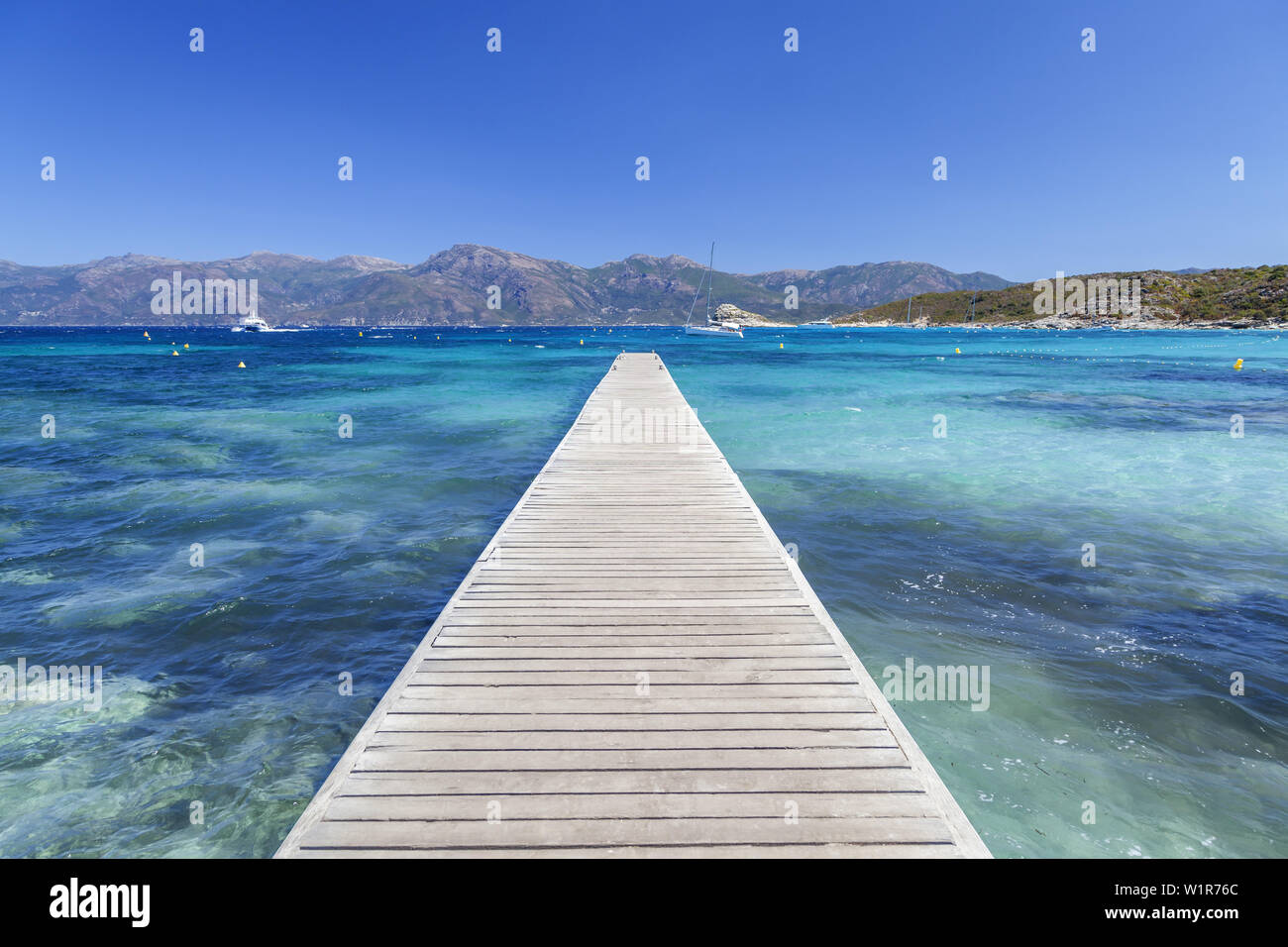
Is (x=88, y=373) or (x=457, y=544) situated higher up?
(x=88, y=373)

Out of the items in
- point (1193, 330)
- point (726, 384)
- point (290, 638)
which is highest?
point (1193, 330)

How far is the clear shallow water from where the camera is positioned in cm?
458

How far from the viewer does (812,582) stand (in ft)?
27.0

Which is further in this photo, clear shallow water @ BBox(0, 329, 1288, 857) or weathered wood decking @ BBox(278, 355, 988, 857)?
clear shallow water @ BBox(0, 329, 1288, 857)

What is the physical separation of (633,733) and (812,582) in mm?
5010

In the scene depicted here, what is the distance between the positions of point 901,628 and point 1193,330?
133 m

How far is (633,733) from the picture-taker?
12.7ft

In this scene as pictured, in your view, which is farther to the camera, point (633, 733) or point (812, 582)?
point (812, 582)

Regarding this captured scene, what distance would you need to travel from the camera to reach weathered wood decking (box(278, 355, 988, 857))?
3.05 meters

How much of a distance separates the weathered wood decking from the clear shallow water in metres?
1.46
